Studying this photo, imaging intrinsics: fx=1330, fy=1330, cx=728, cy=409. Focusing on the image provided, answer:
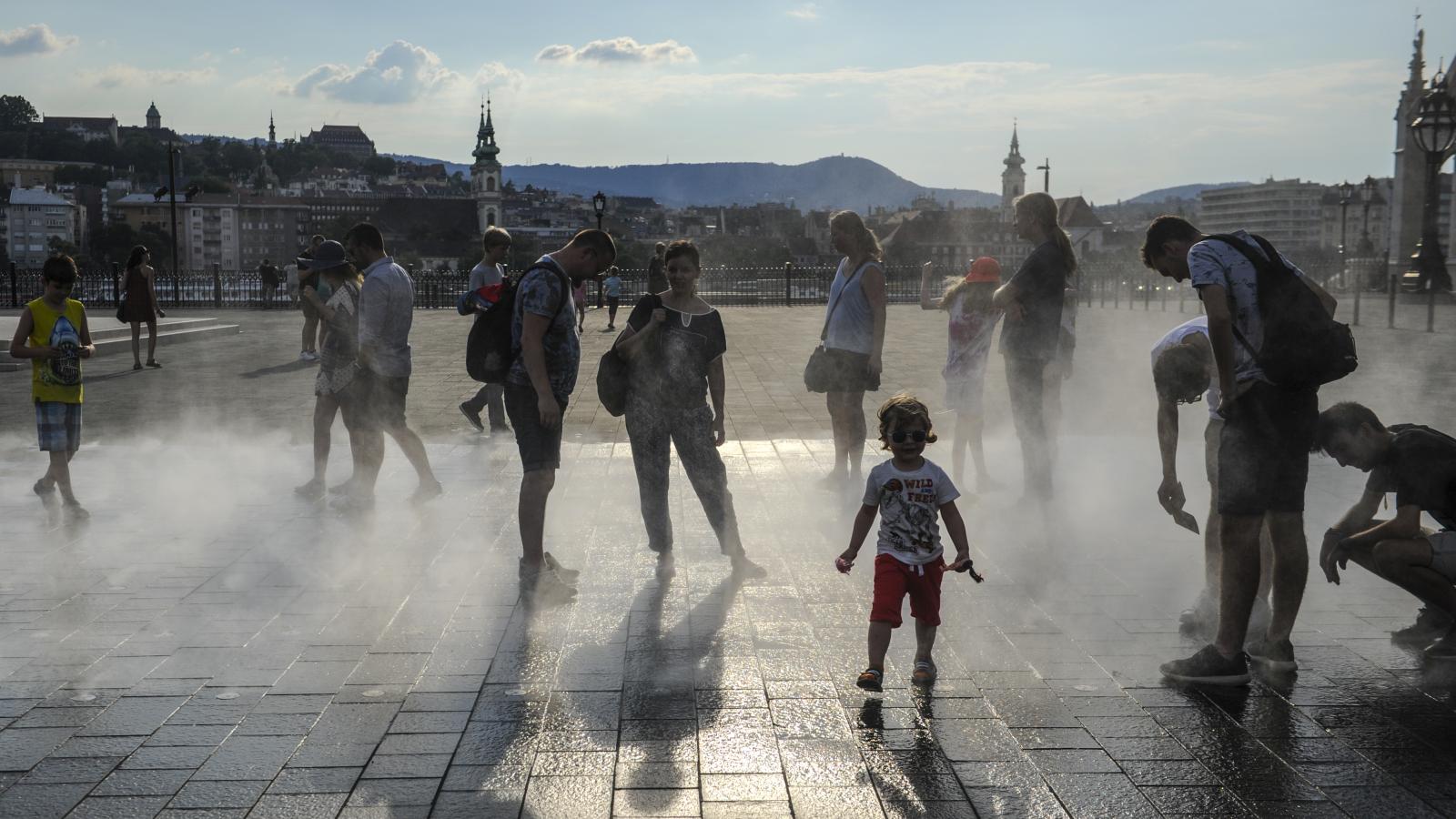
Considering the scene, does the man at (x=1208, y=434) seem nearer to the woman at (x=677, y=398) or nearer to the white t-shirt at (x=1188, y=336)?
the white t-shirt at (x=1188, y=336)

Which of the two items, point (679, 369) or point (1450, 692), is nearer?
point (1450, 692)

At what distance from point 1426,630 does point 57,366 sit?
7165 millimetres

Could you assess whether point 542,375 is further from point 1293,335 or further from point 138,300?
point 138,300

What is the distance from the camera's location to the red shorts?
14.9ft

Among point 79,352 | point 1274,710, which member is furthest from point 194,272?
point 1274,710

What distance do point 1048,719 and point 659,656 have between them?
1438mm

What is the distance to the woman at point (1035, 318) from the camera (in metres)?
7.35

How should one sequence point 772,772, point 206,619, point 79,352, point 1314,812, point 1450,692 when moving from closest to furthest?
point 1314,812 → point 772,772 → point 1450,692 → point 206,619 → point 79,352

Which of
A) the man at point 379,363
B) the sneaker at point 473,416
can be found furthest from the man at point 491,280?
the man at point 379,363

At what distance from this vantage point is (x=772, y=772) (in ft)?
12.2

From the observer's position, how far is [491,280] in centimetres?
1073

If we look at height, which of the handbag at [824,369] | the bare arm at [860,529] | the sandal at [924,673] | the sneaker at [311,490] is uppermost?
the handbag at [824,369]

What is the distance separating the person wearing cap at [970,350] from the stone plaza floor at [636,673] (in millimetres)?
448

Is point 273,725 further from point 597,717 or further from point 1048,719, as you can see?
point 1048,719
